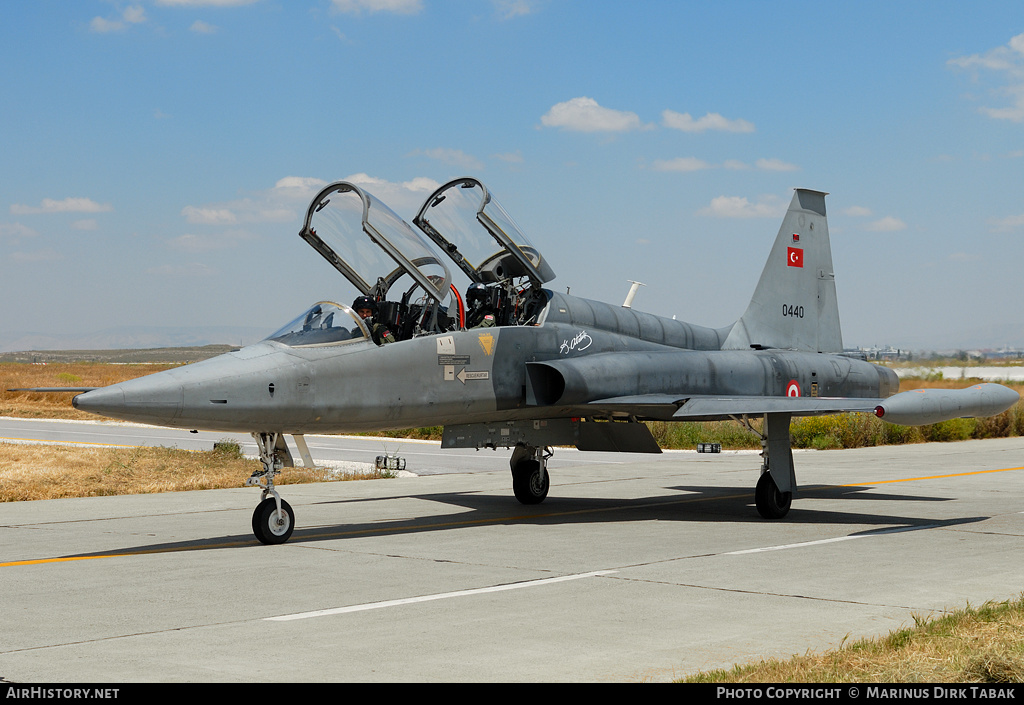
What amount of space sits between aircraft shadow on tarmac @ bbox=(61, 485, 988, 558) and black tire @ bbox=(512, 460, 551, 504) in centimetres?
17

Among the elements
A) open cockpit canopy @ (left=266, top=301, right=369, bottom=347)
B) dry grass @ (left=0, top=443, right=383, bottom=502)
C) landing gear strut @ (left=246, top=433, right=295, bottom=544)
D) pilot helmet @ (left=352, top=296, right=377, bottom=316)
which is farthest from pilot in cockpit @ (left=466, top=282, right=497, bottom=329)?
dry grass @ (left=0, top=443, right=383, bottom=502)

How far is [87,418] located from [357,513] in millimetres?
29083

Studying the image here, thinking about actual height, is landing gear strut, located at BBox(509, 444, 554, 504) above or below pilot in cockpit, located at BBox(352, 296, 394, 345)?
below

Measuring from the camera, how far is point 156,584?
8.26 meters

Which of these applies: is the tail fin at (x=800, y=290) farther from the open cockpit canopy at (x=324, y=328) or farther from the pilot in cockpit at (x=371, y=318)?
the open cockpit canopy at (x=324, y=328)

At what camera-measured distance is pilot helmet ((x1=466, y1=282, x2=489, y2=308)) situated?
12992 millimetres

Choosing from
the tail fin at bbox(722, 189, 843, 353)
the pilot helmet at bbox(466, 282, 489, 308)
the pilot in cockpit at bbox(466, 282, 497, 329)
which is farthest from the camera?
the tail fin at bbox(722, 189, 843, 353)

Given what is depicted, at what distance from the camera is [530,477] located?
14.4 meters

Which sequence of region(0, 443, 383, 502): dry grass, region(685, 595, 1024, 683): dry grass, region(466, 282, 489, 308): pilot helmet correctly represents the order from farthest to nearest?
region(0, 443, 383, 502): dry grass < region(466, 282, 489, 308): pilot helmet < region(685, 595, 1024, 683): dry grass

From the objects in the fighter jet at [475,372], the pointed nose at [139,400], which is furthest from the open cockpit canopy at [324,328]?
the pointed nose at [139,400]

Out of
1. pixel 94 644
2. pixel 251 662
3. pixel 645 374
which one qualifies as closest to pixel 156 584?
pixel 94 644

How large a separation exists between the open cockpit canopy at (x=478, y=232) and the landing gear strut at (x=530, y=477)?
2797 mm

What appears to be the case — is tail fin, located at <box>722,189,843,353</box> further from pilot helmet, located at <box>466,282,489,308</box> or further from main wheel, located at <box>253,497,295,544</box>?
main wheel, located at <box>253,497,295,544</box>
